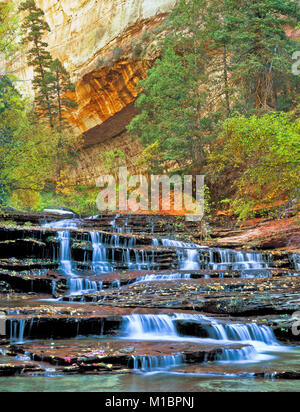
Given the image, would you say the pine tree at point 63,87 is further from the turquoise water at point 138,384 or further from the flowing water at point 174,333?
the turquoise water at point 138,384

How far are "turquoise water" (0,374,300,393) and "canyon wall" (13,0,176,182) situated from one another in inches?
1252

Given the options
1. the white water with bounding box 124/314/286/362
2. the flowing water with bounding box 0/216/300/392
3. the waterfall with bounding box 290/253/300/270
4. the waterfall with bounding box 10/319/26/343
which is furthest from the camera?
the waterfall with bounding box 290/253/300/270

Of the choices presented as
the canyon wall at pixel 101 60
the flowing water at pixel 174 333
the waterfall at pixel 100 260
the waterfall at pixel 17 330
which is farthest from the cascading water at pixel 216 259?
the canyon wall at pixel 101 60

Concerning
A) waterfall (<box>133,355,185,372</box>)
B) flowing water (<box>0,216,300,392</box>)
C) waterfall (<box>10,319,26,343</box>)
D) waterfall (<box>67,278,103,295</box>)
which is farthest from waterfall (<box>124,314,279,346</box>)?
waterfall (<box>67,278,103,295</box>)

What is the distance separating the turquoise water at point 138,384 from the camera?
5395mm

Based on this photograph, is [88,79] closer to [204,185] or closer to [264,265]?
[204,185]

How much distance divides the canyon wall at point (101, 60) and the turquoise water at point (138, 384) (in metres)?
31.8

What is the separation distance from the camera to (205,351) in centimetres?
698

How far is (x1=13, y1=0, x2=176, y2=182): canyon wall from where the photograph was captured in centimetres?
3578

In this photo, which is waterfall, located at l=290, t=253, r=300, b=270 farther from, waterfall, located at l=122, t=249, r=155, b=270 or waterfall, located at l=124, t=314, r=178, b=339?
waterfall, located at l=124, t=314, r=178, b=339

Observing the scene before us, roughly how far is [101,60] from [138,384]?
116 ft

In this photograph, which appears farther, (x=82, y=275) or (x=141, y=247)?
(x=141, y=247)
